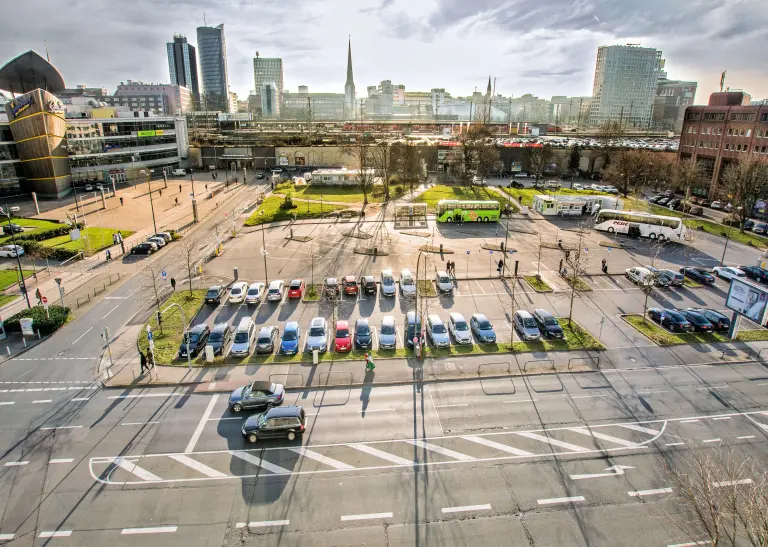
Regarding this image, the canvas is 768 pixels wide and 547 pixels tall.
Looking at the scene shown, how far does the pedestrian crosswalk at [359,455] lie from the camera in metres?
19.4

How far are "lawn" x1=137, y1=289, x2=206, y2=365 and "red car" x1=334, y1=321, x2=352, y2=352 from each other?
30.6 feet

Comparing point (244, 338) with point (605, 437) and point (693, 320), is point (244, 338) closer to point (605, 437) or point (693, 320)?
point (605, 437)

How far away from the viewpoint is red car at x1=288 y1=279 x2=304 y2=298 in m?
37.3

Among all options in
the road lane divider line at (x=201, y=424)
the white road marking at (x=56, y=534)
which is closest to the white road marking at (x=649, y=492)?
the road lane divider line at (x=201, y=424)

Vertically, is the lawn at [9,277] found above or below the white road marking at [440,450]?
above

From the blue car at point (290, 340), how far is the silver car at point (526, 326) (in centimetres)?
1480

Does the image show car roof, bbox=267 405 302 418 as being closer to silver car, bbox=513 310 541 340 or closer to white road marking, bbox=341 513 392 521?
white road marking, bbox=341 513 392 521

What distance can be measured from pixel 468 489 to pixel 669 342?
19818mm

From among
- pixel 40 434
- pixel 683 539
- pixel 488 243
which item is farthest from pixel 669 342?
pixel 40 434

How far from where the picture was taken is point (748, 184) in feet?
180

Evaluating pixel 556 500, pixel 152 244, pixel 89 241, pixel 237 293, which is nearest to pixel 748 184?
pixel 556 500

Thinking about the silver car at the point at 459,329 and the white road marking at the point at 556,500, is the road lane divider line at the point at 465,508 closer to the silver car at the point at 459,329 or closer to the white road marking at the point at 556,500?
the white road marking at the point at 556,500

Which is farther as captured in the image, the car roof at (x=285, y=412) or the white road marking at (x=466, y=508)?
the car roof at (x=285, y=412)

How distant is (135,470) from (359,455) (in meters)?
9.39
